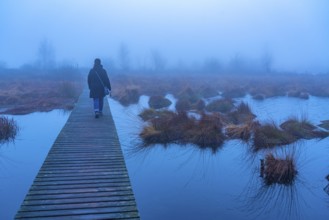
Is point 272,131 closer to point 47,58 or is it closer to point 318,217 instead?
point 318,217

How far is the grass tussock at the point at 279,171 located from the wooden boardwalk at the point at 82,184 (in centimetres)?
343

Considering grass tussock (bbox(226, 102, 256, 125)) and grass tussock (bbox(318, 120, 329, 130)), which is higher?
grass tussock (bbox(226, 102, 256, 125))

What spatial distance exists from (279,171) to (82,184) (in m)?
4.56

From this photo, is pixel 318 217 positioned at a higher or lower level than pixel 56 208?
lower

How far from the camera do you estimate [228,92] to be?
27.4 meters

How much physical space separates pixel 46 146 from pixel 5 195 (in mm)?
3859

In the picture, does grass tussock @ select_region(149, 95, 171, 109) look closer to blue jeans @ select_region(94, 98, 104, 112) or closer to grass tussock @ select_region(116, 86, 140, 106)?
grass tussock @ select_region(116, 86, 140, 106)

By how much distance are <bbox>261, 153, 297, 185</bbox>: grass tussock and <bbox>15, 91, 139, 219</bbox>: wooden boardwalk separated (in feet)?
11.3

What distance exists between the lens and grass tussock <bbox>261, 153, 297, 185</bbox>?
→ 7.93 meters

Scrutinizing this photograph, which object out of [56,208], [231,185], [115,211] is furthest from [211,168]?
[56,208]

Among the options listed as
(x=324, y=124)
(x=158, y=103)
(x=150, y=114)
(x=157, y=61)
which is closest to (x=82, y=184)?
(x=150, y=114)

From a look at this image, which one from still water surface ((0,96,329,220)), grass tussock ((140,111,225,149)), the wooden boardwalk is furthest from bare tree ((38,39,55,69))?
the wooden boardwalk

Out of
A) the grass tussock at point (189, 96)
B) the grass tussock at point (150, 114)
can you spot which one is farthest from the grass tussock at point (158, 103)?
the grass tussock at point (150, 114)

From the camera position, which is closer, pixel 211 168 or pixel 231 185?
pixel 231 185
